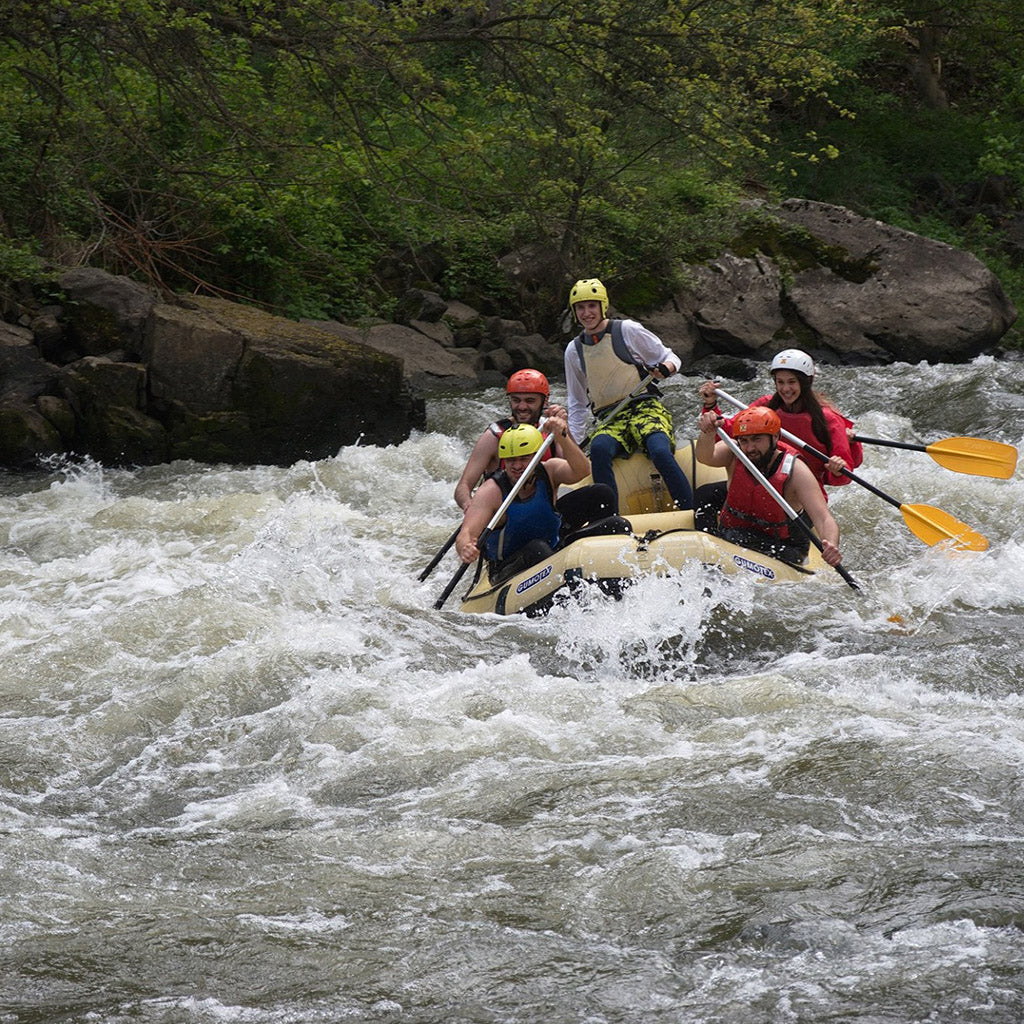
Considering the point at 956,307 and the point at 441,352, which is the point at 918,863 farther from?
the point at 956,307

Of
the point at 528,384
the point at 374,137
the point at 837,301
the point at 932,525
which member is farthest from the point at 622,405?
the point at 837,301

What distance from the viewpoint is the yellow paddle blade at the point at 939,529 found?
781 cm

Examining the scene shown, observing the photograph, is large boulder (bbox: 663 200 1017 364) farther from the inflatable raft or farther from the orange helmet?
the inflatable raft

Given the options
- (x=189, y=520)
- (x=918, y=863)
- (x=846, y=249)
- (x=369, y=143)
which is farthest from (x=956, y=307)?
(x=918, y=863)

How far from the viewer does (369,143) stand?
1034 centimetres

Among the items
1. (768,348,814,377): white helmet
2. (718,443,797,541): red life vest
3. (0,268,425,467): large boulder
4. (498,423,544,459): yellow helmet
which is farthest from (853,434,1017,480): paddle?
(0,268,425,467): large boulder

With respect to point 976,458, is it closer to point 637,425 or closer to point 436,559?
point 637,425

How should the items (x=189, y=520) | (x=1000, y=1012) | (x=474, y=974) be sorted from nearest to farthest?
(x=1000, y=1012) < (x=474, y=974) < (x=189, y=520)

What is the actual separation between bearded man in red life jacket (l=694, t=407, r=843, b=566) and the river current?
36 centimetres

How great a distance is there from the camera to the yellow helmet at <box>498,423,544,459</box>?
7223mm

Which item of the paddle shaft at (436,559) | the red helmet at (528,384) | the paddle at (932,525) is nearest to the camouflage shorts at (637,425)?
the paddle at (932,525)

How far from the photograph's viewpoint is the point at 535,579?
22.4ft

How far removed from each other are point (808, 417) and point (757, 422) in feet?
2.72

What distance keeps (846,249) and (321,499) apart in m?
9.23
